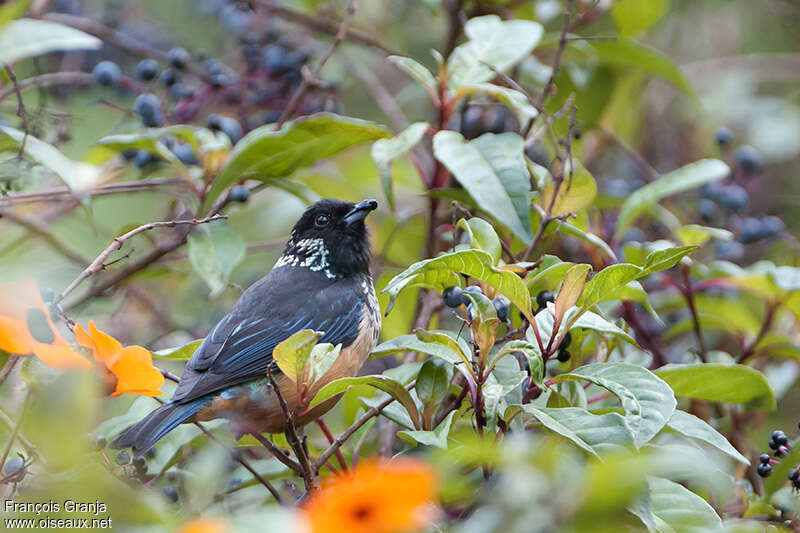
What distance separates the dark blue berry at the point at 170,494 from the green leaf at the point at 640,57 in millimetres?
2689

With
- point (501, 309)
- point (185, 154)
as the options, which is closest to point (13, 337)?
point (501, 309)

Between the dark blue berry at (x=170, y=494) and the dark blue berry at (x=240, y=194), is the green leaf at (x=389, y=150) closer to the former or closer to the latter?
the dark blue berry at (x=240, y=194)

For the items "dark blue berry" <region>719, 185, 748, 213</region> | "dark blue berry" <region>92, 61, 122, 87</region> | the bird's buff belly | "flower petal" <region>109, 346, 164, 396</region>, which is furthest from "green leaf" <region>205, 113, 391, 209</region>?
"dark blue berry" <region>719, 185, 748, 213</region>

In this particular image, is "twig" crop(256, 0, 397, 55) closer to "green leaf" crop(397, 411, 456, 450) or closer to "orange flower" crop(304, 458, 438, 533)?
"green leaf" crop(397, 411, 456, 450)

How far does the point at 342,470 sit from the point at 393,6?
352 cm

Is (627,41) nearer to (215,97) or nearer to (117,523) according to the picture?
(215,97)

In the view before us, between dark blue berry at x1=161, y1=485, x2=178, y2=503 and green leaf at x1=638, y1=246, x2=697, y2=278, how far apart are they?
1513 mm

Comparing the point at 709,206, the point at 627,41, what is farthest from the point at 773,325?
the point at 627,41

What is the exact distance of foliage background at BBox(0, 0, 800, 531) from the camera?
43.0 inches

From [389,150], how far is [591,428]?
1.40 metres

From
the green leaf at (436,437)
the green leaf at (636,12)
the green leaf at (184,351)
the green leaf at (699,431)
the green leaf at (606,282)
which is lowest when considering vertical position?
the green leaf at (184,351)

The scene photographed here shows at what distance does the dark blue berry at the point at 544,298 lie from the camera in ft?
8.56

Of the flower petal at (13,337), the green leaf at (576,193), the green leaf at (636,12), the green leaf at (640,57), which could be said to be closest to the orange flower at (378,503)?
the flower petal at (13,337)

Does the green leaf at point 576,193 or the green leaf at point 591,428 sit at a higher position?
the green leaf at point 576,193
